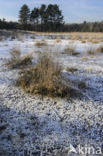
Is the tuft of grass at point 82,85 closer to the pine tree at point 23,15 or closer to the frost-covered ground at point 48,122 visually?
the frost-covered ground at point 48,122

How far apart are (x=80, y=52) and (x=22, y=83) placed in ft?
11.4

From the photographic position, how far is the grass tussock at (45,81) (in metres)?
2.12

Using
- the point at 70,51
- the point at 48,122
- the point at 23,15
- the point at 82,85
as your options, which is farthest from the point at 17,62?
the point at 23,15

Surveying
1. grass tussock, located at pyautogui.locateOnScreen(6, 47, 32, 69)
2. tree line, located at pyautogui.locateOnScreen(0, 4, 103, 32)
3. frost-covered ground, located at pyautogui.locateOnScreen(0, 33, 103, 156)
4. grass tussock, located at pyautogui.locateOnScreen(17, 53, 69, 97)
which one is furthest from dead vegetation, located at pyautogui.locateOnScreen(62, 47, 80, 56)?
tree line, located at pyautogui.locateOnScreen(0, 4, 103, 32)

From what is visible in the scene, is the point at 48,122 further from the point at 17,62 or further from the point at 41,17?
the point at 41,17

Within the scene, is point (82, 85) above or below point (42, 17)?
below

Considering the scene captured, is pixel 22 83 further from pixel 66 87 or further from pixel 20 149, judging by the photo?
pixel 20 149

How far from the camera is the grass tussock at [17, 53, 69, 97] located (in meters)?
2.12

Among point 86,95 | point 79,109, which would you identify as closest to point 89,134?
point 79,109

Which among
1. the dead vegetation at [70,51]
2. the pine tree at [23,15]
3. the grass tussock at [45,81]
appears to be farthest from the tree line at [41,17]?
the grass tussock at [45,81]

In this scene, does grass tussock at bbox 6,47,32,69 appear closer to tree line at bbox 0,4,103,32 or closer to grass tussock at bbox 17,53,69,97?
grass tussock at bbox 17,53,69,97

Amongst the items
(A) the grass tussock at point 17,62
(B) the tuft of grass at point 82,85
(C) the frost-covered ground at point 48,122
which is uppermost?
(A) the grass tussock at point 17,62

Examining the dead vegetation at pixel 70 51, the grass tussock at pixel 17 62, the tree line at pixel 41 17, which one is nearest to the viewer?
the grass tussock at pixel 17 62

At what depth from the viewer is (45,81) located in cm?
218
